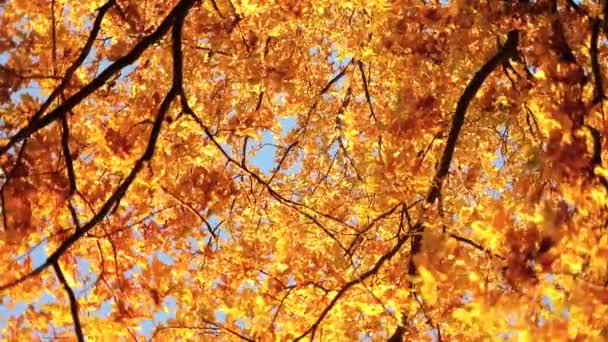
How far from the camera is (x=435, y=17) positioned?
14.0ft

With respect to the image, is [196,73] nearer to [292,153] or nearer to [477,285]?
[292,153]

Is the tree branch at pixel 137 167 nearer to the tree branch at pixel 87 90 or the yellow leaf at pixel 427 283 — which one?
the tree branch at pixel 87 90

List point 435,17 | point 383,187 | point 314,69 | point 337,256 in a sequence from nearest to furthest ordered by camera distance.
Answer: point 383,187, point 337,256, point 435,17, point 314,69

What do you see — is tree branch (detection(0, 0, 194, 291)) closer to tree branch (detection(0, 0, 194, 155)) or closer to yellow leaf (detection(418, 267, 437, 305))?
tree branch (detection(0, 0, 194, 155))

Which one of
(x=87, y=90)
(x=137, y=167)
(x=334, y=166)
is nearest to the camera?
(x=87, y=90)

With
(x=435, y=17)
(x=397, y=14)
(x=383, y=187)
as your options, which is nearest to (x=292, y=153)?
(x=397, y=14)

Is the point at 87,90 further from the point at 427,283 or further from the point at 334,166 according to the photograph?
the point at 334,166

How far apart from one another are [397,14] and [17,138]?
9.35 feet

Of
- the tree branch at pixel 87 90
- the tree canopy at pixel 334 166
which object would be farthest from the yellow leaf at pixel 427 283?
the tree branch at pixel 87 90

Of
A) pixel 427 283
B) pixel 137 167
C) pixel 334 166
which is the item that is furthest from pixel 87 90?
pixel 334 166

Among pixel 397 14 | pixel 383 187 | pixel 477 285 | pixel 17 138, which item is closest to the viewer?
pixel 477 285

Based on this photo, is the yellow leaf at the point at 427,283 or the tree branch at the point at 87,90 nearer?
the yellow leaf at the point at 427,283

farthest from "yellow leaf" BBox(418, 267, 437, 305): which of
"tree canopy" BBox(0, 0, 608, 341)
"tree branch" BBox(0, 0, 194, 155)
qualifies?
"tree branch" BBox(0, 0, 194, 155)

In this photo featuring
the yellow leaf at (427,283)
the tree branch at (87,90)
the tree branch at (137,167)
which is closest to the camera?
the yellow leaf at (427,283)
